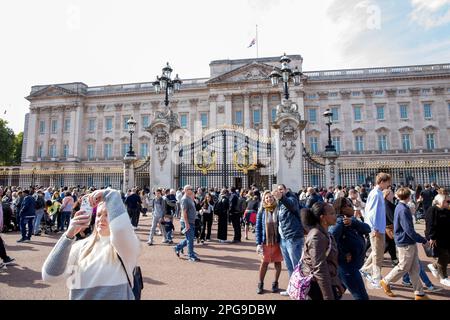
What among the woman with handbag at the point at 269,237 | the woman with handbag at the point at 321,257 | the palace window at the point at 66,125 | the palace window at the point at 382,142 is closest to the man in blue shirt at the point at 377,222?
the woman with handbag at the point at 269,237

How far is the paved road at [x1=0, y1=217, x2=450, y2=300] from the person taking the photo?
5.02m

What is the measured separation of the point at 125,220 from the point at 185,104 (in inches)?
1771

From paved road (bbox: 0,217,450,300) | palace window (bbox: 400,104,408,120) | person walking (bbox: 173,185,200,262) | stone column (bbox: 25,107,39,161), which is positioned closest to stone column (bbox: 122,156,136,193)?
paved road (bbox: 0,217,450,300)

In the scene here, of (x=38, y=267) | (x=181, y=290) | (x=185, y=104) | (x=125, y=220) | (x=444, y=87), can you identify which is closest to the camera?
(x=125, y=220)

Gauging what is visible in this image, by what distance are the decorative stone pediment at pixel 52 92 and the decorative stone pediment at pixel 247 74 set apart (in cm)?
2344

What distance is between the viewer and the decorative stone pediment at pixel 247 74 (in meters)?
41.6

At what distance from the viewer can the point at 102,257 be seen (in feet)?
6.99

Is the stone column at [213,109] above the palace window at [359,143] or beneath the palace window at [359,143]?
above

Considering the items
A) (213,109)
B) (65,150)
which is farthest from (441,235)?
(65,150)

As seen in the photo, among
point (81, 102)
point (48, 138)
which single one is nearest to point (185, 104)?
point (81, 102)

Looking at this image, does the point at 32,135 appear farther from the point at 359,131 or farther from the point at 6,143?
the point at 359,131

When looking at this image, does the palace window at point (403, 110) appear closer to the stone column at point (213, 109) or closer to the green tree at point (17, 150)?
the stone column at point (213, 109)

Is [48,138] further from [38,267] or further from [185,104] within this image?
[38,267]
